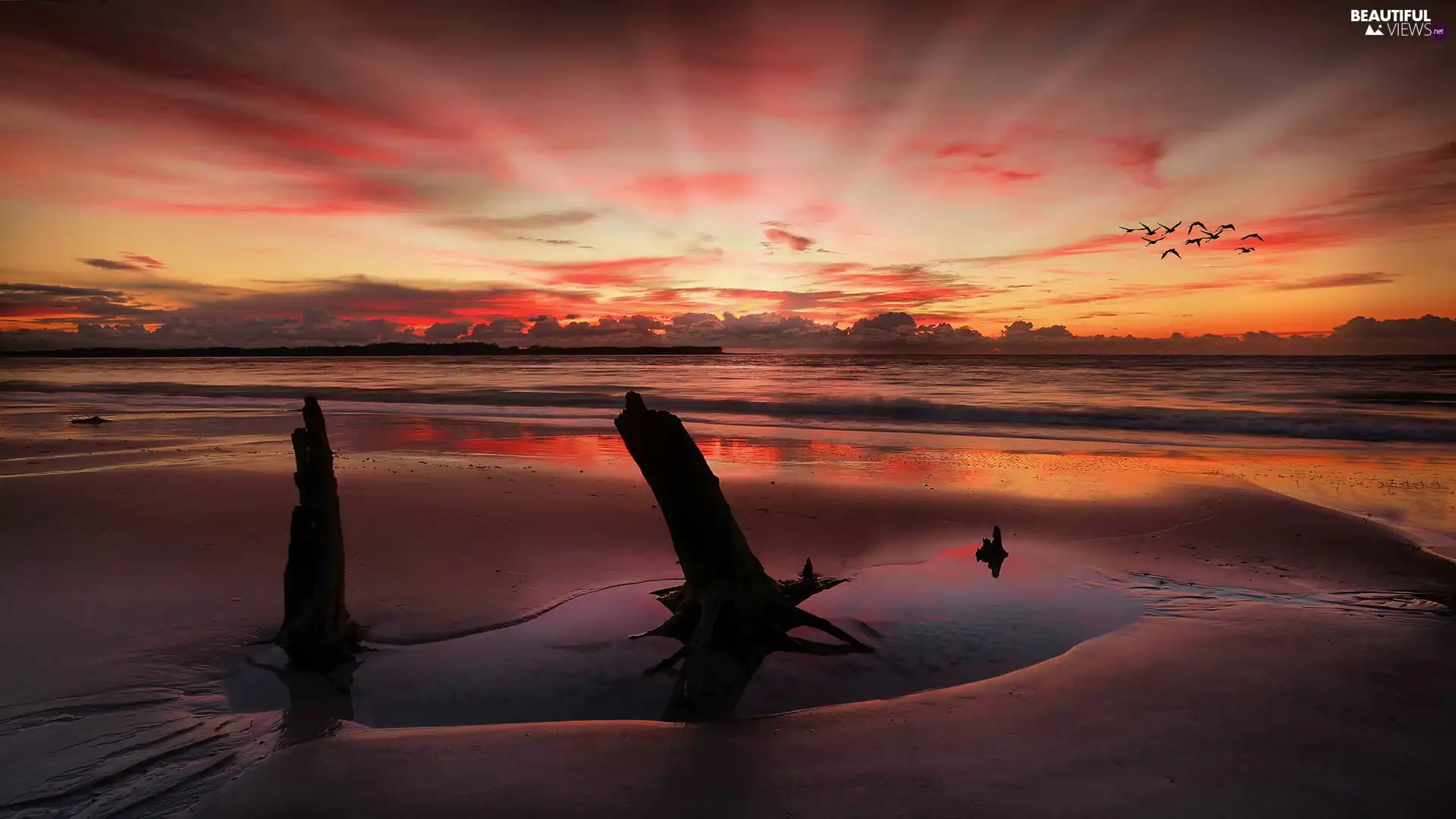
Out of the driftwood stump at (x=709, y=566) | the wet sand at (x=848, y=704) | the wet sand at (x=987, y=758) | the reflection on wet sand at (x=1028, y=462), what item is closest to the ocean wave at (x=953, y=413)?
the reflection on wet sand at (x=1028, y=462)

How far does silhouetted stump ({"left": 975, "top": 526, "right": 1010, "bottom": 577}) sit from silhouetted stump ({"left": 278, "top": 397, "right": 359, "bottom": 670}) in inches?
239

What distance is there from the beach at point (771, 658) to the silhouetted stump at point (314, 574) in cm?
21

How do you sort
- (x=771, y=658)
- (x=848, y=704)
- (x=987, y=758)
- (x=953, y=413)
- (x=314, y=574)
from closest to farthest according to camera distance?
(x=987, y=758) < (x=848, y=704) < (x=314, y=574) < (x=771, y=658) < (x=953, y=413)

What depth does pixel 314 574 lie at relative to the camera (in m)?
5.27

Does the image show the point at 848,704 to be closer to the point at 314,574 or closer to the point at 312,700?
the point at 312,700

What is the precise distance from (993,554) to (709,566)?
12.6 ft

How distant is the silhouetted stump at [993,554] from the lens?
783 centimetres

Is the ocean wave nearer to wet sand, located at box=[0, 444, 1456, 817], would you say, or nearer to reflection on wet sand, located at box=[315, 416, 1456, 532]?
reflection on wet sand, located at box=[315, 416, 1456, 532]

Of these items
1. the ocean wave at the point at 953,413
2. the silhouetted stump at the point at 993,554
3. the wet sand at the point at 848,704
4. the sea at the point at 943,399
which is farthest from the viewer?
the sea at the point at 943,399

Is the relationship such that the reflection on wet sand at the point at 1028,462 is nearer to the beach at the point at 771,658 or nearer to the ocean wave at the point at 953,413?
the beach at the point at 771,658

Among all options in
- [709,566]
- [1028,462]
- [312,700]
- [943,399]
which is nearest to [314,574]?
[312,700]

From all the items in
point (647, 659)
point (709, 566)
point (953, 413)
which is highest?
point (709, 566)

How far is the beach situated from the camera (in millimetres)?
3699

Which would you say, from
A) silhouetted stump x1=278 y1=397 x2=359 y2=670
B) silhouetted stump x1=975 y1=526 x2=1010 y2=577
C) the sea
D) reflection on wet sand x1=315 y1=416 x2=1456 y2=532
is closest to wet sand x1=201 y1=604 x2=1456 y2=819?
silhouetted stump x1=278 y1=397 x2=359 y2=670
